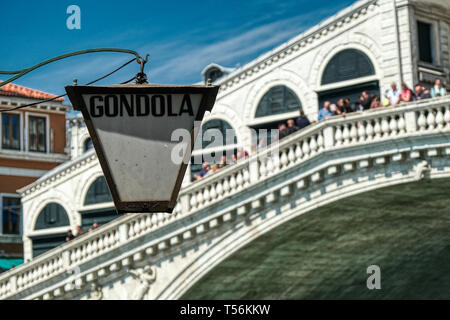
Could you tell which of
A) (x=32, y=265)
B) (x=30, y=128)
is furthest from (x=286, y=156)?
(x=30, y=128)

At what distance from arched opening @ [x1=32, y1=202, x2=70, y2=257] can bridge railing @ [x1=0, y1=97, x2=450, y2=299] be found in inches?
232

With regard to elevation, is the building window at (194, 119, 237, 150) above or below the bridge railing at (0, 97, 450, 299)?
above

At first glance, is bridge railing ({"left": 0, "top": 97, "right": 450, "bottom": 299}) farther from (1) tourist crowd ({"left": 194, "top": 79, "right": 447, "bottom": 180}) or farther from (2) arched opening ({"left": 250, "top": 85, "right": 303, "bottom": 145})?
(2) arched opening ({"left": 250, "top": 85, "right": 303, "bottom": 145})

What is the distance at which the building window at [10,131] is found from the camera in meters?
38.3

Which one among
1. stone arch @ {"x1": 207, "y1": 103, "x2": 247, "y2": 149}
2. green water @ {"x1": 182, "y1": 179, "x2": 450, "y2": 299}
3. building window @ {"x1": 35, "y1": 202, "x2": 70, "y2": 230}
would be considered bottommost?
green water @ {"x1": 182, "y1": 179, "x2": 450, "y2": 299}

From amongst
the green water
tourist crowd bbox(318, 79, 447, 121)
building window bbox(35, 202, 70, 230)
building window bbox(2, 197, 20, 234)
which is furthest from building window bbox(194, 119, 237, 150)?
building window bbox(2, 197, 20, 234)

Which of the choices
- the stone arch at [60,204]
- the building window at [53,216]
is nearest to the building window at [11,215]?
the stone arch at [60,204]

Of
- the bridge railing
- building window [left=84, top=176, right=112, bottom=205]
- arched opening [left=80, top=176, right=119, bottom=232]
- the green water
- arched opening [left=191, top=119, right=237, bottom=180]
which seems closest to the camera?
the bridge railing

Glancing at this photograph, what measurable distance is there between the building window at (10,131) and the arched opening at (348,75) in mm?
13838

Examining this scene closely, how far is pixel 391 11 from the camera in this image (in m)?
28.3

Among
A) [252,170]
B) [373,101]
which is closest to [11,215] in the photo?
[252,170]

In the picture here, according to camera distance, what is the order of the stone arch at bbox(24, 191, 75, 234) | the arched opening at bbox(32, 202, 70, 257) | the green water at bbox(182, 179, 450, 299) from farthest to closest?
1. the arched opening at bbox(32, 202, 70, 257)
2. the stone arch at bbox(24, 191, 75, 234)
3. the green water at bbox(182, 179, 450, 299)

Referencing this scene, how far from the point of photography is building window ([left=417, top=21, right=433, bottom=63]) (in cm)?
2875

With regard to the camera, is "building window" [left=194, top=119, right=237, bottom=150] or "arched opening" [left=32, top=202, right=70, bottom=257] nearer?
"building window" [left=194, top=119, right=237, bottom=150]
